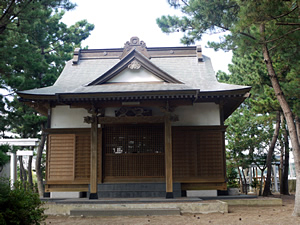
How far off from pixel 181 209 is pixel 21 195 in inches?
185

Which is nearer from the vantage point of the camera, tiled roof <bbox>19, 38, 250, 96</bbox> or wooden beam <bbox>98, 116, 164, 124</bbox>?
wooden beam <bbox>98, 116, 164, 124</bbox>

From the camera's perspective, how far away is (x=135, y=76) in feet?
44.8

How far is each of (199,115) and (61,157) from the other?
533cm

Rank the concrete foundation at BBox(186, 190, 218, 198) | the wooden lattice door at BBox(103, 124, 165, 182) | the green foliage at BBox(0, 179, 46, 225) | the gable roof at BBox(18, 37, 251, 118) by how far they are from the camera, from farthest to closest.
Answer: the wooden lattice door at BBox(103, 124, 165, 182)
the concrete foundation at BBox(186, 190, 218, 198)
the gable roof at BBox(18, 37, 251, 118)
the green foliage at BBox(0, 179, 46, 225)

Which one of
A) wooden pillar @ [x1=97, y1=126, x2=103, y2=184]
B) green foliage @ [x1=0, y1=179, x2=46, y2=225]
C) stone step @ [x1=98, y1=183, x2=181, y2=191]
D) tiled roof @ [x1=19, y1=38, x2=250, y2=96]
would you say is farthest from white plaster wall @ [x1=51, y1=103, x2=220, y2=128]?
green foliage @ [x1=0, y1=179, x2=46, y2=225]

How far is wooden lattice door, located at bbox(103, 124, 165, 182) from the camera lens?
12766 mm

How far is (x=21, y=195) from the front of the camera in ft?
24.0

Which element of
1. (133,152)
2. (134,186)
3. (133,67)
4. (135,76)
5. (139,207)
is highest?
(133,67)

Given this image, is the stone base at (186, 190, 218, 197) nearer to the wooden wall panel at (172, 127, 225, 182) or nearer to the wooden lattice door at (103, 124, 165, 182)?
the wooden wall panel at (172, 127, 225, 182)

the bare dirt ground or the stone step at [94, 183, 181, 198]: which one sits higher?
the stone step at [94, 183, 181, 198]

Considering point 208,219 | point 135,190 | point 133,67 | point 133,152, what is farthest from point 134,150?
point 208,219

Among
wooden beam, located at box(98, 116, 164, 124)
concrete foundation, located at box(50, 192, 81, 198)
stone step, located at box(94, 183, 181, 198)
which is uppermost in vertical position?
wooden beam, located at box(98, 116, 164, 124)

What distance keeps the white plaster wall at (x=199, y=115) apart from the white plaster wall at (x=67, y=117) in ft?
11.3

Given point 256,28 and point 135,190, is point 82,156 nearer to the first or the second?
point 135,190
